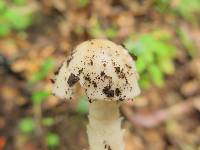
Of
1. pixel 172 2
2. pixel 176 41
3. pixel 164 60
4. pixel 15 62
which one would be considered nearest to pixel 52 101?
pixel 15 62

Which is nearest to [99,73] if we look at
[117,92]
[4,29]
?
[117,92]

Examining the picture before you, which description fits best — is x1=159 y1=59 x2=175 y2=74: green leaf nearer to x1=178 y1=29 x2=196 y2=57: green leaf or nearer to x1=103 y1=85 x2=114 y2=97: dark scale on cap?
x1=178 y1=29 x2=196 y2=57: green leaf

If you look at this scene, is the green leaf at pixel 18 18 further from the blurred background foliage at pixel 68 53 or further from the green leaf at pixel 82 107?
the green leaf at pixel 82 107

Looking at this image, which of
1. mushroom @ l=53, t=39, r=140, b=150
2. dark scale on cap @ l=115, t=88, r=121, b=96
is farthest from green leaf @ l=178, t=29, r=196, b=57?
dark scale on cap @ l=115, t=88, r=121, b=96

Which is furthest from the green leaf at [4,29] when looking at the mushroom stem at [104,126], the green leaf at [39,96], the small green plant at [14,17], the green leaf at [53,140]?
the mushroom stem at [104,126]

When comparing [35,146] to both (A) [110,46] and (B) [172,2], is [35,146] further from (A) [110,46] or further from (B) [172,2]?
(B) [172,2]

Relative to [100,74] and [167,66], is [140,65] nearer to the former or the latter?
[167,66]
